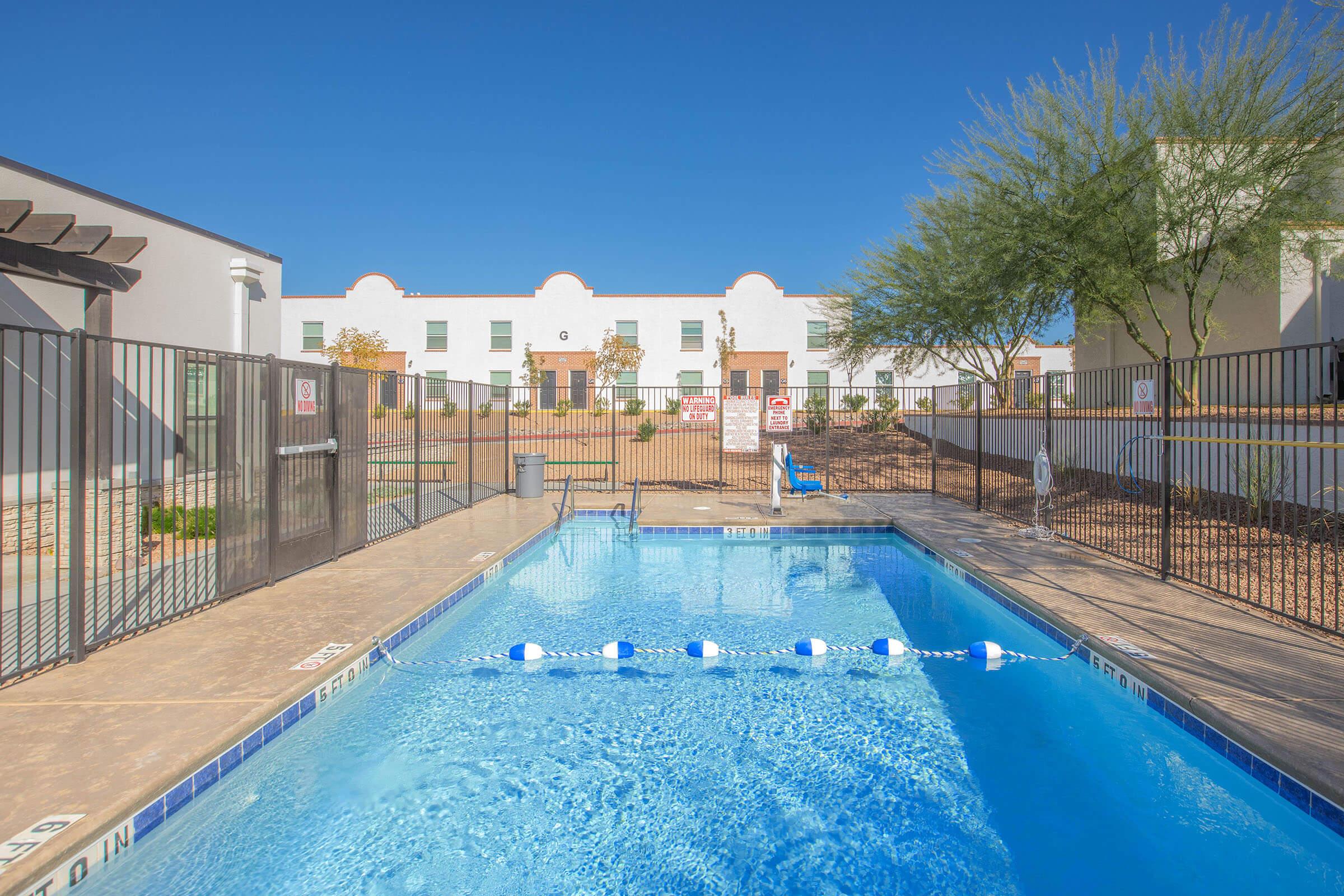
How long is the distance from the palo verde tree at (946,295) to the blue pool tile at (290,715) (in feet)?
35.8

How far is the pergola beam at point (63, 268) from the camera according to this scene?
19.3 ft

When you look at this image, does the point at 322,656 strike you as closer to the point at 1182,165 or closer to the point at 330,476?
the point at 330,476

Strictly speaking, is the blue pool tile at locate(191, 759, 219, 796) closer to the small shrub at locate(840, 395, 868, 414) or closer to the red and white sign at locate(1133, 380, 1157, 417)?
the red and white sign at locate(1133, 380, 1157, 417)

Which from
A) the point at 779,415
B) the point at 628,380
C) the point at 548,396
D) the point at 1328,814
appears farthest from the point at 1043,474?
the point at 548,396

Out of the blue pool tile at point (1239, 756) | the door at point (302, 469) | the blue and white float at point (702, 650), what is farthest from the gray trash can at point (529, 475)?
the blue pool tile at point (1239, 756)

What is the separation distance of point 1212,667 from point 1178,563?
10.8ft

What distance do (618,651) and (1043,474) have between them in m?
6.01

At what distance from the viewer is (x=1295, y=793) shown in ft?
10.1

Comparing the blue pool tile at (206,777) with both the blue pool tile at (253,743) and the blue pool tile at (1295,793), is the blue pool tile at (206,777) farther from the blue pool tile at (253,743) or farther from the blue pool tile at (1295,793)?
the blue pool tile at (1295,793)

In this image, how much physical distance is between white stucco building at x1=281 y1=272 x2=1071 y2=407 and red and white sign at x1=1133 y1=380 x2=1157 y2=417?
2720cm

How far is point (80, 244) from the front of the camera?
632 centimetres

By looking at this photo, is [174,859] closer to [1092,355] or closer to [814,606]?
[814,606]

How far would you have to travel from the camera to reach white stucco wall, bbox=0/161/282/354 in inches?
279

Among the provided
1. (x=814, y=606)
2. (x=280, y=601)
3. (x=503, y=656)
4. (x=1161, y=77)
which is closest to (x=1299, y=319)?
(x=1161, y=77)
